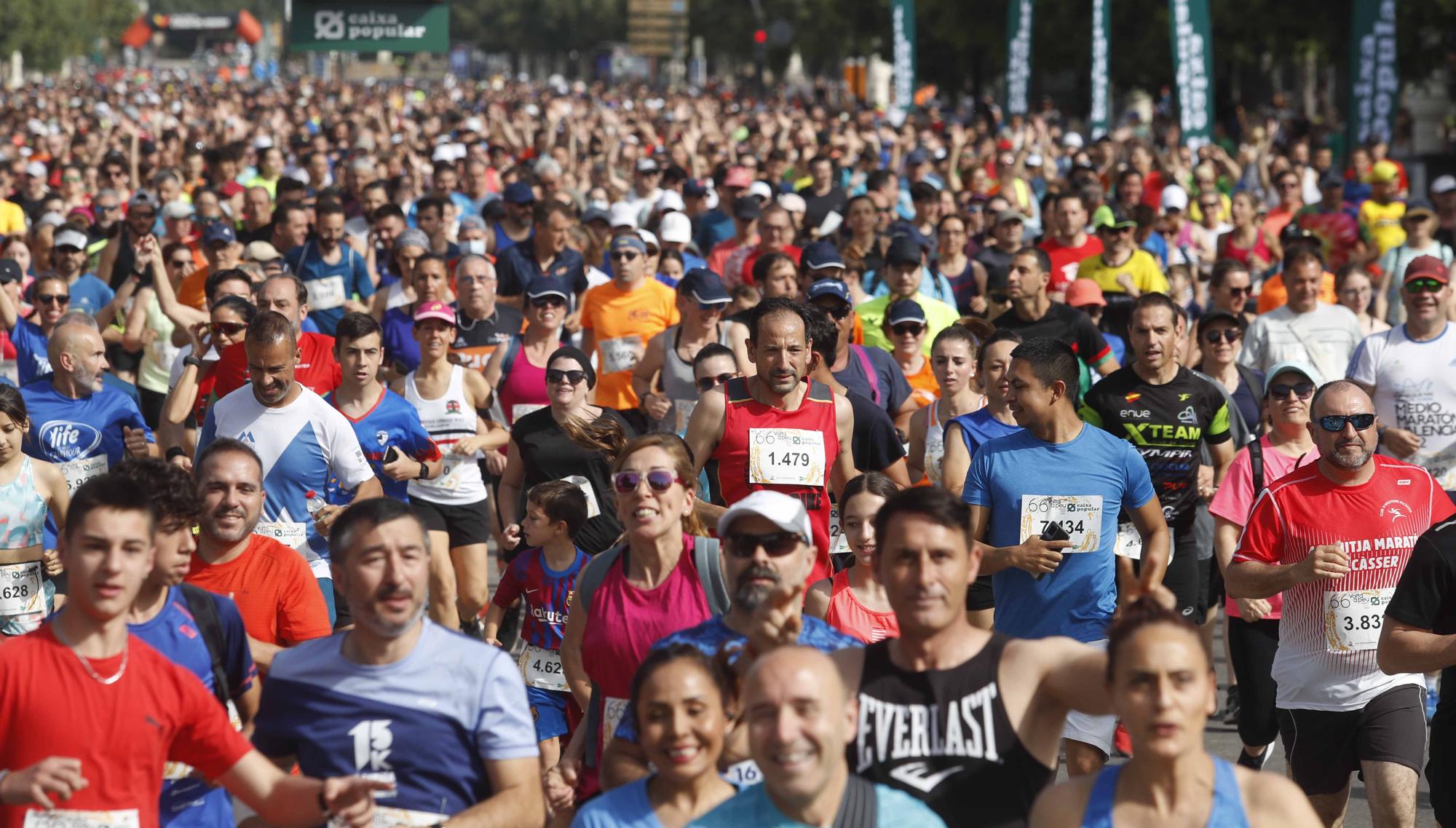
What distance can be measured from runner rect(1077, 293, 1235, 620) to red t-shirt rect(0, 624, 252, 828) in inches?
181

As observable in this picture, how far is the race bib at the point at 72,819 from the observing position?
4355 mm

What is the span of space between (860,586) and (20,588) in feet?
9.63

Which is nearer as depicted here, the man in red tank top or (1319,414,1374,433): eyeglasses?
(1319,414,1374,433): eyeglasses

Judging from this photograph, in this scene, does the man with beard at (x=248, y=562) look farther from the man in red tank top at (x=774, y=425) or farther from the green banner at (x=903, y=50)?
the green banner at (x=903, y=50)

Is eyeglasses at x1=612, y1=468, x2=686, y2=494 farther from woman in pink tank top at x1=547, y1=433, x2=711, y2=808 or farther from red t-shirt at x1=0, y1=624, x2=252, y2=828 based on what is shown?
red t-shirt at x1=0, y1=624, x2=252, y2=828

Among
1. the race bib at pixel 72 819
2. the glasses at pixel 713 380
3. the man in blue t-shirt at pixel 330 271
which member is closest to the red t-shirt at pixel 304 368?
the glasses at pixel 713 380

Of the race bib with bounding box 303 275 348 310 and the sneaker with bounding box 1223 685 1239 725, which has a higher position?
the race bib with bounding box 303 275 348 310

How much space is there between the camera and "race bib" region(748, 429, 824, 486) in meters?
7.33

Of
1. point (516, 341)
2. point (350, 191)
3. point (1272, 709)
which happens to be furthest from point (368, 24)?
point (1272, 709)

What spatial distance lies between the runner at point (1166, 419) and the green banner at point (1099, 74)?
793 inches

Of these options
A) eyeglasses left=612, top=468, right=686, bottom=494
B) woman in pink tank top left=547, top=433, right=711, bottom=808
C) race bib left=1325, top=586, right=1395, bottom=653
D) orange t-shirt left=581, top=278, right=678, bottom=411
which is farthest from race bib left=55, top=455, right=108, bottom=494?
race bib left=1325, top=586, right=1395, bottom=653

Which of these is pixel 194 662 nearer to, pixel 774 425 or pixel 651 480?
pixel 651 480

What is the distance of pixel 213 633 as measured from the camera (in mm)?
5008

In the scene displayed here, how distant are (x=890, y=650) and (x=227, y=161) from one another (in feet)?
49.6
